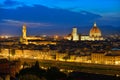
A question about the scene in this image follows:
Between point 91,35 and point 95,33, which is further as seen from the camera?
point 91,35

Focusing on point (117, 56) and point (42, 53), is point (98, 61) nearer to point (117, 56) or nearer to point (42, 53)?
point (117, 56)

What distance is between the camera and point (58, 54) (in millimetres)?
67500

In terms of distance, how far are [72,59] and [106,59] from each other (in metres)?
5.25

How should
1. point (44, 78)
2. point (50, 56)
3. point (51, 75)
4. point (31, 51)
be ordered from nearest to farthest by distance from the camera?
point (44, 78)
point (51, 75)
point (50, 56)
point (31, 51)

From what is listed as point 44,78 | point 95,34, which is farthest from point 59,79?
point 95,34

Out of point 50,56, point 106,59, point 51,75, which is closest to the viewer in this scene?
point 51,75

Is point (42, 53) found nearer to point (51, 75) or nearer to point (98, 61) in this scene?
point (98, 61)

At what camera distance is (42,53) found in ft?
233

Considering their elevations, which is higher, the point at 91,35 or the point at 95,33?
the point at 95,33

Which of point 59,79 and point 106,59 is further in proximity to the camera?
point 106,59

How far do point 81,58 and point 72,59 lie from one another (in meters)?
1.35

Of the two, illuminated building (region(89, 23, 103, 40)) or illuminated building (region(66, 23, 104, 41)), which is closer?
illuminated building (region(89, 23, 103, 40))

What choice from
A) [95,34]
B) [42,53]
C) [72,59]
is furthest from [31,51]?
[95,34]

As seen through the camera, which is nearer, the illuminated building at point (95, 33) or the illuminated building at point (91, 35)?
the illuminated building at point (95, 33)
